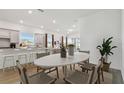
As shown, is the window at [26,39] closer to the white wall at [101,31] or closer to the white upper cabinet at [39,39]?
the white upper cabinet at [39,39]

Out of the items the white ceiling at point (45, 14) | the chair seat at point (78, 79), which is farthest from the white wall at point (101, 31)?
the chair seat at point (78, 79)

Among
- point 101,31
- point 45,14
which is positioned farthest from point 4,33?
point 101,31

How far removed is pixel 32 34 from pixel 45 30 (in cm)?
154

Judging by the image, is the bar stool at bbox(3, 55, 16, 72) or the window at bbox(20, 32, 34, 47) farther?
the window at bbox(20, 32, 34, 47)

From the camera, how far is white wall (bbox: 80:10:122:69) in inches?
163

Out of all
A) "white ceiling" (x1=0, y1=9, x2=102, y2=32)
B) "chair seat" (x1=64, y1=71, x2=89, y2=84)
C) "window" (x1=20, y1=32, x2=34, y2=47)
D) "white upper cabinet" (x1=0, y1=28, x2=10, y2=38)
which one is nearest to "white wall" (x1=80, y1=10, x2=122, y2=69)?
"white ceiling" (x1=0, y1=9, x2=102, y2=32)

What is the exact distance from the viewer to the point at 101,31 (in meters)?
4.63

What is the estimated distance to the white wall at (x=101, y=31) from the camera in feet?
13.6

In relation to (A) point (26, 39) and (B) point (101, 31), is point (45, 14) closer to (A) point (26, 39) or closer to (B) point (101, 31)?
(B) point (101, 31)

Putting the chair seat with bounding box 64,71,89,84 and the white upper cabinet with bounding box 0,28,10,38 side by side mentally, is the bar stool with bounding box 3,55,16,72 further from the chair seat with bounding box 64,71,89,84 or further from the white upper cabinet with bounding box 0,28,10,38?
the chair seat with bounding box 64,71,89,84

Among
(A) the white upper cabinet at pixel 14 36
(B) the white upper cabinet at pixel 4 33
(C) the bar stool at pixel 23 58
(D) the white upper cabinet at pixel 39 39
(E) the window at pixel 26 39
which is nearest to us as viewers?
(C) the bar stool at pixel 23 58

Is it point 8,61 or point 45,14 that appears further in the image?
point 45,14
